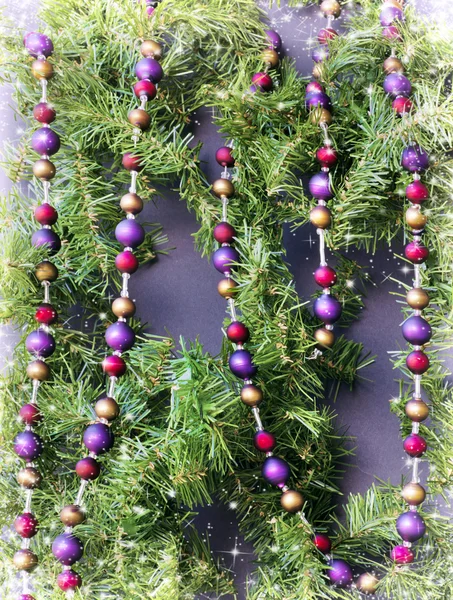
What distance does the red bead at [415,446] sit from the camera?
20.5 inches

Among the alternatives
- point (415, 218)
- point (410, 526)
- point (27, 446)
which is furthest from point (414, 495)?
point (27, 446)

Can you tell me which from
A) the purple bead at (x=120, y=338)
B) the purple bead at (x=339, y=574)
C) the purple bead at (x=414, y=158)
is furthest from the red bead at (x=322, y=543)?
the purple bead at (x=414, y=158)

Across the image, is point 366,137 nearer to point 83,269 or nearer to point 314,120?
point 314,120

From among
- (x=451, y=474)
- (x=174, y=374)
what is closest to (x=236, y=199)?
(x=174, y=374)

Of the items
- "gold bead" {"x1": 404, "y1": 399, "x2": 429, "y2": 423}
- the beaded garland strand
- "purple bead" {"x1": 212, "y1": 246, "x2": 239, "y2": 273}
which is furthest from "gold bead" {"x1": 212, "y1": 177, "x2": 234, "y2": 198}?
"gold bead" {"x1": 404, "y1": 399, "x2": 429, "y2": 423}

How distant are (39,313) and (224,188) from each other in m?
0.21

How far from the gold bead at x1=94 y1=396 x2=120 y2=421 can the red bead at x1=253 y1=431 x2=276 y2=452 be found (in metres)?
0.13

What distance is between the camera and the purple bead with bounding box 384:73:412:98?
537 millimetres

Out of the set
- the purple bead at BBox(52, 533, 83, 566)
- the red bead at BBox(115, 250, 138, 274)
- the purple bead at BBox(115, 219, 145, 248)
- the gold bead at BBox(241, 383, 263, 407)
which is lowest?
the purple bead at BBox(52, 533, 83, 566)

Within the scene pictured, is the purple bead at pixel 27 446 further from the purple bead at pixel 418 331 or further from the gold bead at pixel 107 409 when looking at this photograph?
the purple bead at pixel 418 331

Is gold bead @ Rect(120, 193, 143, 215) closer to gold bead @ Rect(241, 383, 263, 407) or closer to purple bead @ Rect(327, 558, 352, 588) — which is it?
gold bead @ Rect(241, 383, 263, 407)

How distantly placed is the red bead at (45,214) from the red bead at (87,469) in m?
0.22

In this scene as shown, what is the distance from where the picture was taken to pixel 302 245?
0.65 m

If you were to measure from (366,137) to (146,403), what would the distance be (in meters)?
0.33
